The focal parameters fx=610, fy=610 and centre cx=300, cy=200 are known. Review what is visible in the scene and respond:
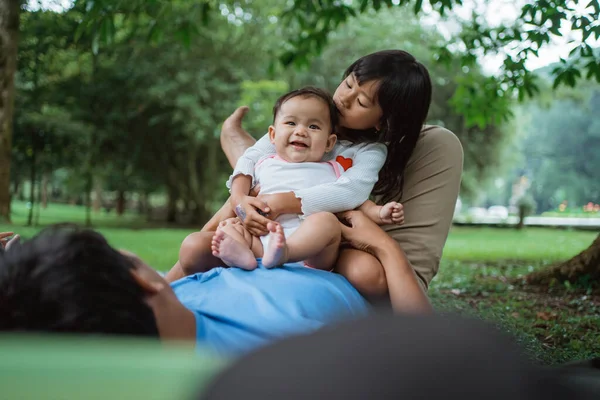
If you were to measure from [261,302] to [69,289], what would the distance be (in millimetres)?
506

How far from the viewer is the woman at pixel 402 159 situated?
2059mm

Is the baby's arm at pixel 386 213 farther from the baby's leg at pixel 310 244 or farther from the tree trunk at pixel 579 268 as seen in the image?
the tree trunk at pixel 579 268

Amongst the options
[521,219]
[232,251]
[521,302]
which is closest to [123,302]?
[232,251]

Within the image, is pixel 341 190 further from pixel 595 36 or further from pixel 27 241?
pixel 595 36

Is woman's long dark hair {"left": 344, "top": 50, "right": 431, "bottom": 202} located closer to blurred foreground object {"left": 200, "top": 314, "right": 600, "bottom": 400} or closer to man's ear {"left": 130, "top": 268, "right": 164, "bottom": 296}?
man's ear {"left": 130, "top": 268, "right": 164, "bottom": 296}

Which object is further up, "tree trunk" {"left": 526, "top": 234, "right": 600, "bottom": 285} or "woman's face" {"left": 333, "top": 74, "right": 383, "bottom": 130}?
"woman's face" {"left": 333, "top": 74, "right": 383, "bottom": 130}

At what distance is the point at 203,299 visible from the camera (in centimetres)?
154

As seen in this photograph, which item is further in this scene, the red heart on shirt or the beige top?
the beige top

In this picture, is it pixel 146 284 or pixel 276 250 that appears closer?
pixel 146 284

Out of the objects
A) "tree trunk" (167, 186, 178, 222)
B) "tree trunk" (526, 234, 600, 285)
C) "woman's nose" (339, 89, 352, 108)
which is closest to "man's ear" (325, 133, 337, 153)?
"woman's nose" (339, 89, 352, 108)

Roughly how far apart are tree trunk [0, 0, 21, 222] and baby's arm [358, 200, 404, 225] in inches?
417

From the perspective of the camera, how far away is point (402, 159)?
240cm

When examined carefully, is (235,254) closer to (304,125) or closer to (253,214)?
(253,214)

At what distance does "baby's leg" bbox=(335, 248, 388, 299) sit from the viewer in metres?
1.86
